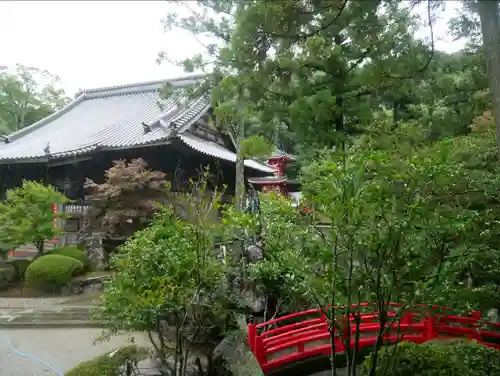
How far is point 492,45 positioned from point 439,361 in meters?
2.88

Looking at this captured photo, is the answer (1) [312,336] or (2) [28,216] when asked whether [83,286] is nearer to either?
(2) [28,216]

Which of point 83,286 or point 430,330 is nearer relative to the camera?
point 430,330

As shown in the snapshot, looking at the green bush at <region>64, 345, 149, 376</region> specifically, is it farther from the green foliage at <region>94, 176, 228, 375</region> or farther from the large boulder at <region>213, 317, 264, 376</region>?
the large boulder at <region>213, 317, 264, 376</region>

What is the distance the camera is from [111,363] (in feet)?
14.0

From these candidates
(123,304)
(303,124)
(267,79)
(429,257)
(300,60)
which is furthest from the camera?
(300,60)

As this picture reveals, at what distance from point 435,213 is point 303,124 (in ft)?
9.77

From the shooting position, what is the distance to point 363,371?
4.06m

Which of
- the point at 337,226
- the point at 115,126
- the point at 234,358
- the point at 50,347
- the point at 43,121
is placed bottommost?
the point at 50,347

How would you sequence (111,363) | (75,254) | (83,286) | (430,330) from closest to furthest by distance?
(111,363)
(430,330)
(83,286)
(75,254)

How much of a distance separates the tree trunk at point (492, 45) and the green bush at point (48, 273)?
9635 mm

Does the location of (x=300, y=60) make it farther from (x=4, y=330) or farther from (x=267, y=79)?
(x=4, y=330)

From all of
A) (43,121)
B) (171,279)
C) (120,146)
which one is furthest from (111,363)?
(43,121)

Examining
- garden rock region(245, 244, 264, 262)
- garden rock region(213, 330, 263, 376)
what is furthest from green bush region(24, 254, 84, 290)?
garden rock region(213, 330, 263, 376)

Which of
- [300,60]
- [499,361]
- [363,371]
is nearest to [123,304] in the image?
[363,371]
